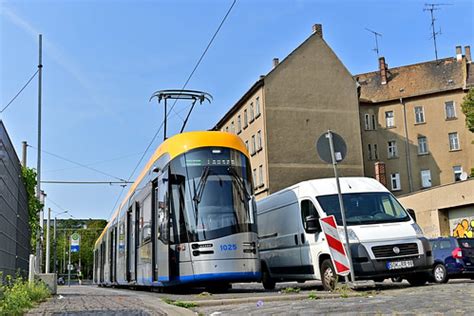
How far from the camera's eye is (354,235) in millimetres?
13789

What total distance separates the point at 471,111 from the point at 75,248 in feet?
108

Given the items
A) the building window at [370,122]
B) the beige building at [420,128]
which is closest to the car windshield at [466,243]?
the beige building at [420,128]

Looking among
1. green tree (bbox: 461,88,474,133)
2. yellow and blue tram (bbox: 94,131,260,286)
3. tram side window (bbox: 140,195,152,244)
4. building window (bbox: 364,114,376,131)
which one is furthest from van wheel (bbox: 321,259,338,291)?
building window (bbox: 364,114,376,131)

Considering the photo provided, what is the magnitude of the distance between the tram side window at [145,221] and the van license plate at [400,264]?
246 inches

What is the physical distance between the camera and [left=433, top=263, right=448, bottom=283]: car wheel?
19.7 m

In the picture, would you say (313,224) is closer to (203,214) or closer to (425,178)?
(203,214)

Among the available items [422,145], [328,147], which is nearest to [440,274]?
[328,147]

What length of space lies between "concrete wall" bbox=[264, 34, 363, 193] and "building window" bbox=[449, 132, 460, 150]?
10190 millimetres

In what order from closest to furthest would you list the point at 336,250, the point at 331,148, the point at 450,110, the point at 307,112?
the point at 336,250
the point at 331,148
the point at 307,112
the point at 450,110

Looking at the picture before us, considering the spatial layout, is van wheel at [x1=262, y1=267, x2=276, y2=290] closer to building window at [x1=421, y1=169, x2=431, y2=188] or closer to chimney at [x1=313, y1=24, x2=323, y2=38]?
chimney at [x1=313, y1=24, x2=323, y2=38]

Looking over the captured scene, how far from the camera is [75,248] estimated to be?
51.5 m

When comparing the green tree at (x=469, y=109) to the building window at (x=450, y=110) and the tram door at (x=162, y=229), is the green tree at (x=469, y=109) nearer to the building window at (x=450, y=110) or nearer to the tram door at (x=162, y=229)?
the building window at (x=450, y=110)

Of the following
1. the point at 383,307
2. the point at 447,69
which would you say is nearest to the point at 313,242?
the point at 383,307

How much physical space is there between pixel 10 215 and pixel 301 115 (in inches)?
1774
